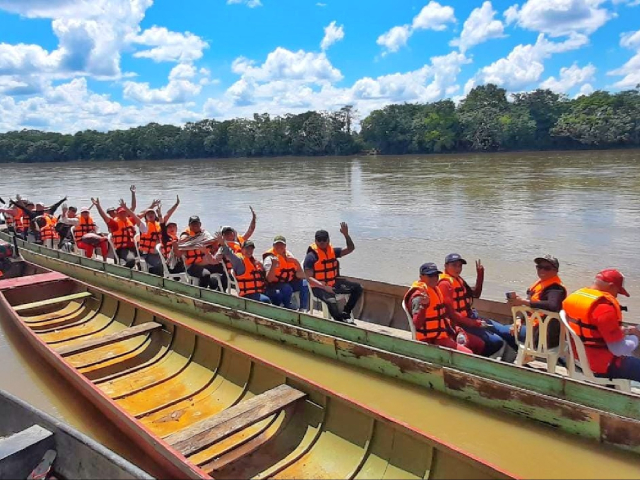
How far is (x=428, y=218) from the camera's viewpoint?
21.8 meters

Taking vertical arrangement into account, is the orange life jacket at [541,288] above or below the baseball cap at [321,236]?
below

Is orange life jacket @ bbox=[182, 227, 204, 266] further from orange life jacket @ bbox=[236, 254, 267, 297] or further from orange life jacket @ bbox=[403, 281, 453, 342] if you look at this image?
orange life jacket @ bbox=[403, 281, 453, 342]

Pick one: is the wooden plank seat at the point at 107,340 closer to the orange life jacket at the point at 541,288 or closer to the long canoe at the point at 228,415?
the long canoe at the point at 228,415

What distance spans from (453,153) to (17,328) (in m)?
57.9

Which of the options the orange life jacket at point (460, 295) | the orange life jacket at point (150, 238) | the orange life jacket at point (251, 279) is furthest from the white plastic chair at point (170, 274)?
the orange life jacket at point (460, 295)

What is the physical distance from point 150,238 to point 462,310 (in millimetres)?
6733

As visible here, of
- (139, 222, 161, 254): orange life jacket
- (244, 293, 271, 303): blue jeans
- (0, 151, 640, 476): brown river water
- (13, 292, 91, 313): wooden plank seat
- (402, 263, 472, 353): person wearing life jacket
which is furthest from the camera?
(139, 222, 161, 254): orange life jacket

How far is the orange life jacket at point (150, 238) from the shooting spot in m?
10.8

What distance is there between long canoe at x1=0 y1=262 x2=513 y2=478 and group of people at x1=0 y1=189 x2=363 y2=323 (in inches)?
52.1

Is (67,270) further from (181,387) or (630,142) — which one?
(630,142)

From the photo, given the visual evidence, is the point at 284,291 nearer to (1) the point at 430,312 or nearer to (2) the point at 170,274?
(1) the point at 430,312

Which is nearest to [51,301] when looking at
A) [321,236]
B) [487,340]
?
[321,236]

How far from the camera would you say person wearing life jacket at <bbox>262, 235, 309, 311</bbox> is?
793 centimetres

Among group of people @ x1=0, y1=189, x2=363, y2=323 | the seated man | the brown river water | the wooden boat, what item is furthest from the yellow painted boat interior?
the seated man
